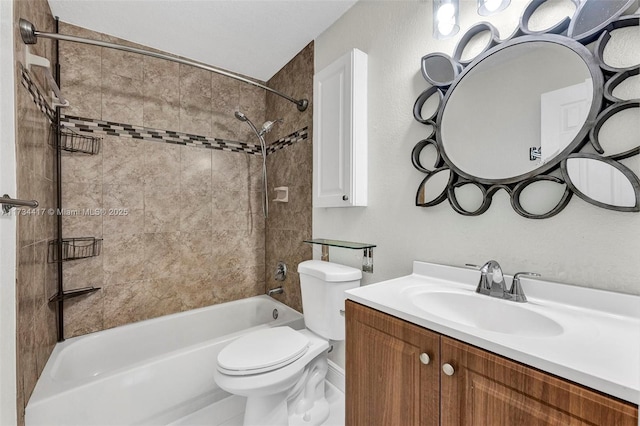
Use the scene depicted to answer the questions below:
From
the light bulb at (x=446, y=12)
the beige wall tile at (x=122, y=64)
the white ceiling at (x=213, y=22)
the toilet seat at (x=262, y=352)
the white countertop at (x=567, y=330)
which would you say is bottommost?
the toilet seat at (x=262, y=352)

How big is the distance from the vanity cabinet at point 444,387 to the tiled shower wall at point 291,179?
3.77 ft

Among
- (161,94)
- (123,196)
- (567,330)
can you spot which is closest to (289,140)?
(161,94)

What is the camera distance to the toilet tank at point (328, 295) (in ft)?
5.05

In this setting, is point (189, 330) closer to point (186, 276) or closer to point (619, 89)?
point (186, 276)

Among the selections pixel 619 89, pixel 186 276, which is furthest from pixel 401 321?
pixel 186 276

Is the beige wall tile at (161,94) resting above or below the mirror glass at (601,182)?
above

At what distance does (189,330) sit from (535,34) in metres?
2.61

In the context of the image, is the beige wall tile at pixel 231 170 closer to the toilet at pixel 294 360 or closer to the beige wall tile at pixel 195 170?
the beige wall tile at pixel 195 170

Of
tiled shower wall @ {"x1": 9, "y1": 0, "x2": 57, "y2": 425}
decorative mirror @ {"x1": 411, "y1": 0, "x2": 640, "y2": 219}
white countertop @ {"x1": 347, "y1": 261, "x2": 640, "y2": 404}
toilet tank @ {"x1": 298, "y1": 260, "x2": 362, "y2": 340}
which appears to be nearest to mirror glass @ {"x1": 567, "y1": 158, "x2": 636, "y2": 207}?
decorative mirror @ {"x1": 411, "y1": 0, "x2": 640, "y2": 219}

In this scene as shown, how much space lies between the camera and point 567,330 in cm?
70

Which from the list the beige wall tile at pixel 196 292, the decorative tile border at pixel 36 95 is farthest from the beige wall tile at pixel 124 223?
the decorative tile border at pixel 36 95

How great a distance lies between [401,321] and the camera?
0.83 meters

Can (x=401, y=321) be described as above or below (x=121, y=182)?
below

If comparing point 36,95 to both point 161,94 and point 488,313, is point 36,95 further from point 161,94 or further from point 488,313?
point 488,313
